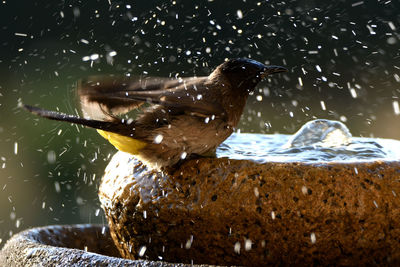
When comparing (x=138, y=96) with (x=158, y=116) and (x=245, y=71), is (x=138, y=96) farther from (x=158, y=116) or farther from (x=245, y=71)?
(x=245, y=71)

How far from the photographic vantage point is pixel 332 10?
12.8 feet

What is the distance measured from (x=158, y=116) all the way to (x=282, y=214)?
0.56 meters

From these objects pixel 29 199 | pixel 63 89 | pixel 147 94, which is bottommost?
pixel 29 199

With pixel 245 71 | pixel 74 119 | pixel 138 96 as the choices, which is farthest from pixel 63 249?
pixel 245 71

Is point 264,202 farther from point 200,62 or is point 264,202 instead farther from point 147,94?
point 200,62

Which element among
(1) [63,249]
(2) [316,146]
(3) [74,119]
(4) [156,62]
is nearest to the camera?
(1) [63,249]

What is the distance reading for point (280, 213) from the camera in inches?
65.5

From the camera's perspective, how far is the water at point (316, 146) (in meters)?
1.96

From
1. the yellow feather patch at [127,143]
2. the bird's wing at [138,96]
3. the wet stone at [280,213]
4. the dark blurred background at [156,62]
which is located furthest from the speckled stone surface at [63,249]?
the dark blurred background at [156,62]

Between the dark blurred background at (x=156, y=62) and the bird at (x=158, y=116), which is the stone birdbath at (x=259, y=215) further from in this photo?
the dark blurred background at (x=156, y=62)

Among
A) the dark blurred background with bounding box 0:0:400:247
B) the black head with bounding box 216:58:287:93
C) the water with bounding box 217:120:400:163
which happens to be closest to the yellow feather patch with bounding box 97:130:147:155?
the water with bounding box 217:120:400:163

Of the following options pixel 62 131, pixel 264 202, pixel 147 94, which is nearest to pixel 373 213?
pixel 264 202

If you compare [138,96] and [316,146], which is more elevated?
[138,96]

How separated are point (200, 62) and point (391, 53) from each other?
178 centimetres
